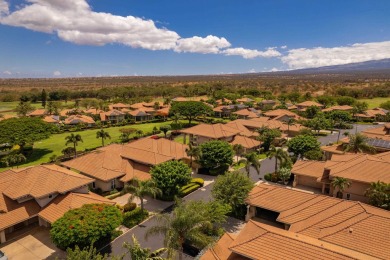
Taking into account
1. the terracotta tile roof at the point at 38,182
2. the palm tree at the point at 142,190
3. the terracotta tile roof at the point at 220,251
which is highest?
the terracotta tile roof at the point at 38,182

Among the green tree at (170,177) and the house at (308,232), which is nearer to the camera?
the house at (308,232)

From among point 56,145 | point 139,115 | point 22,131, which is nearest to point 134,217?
point 22,131

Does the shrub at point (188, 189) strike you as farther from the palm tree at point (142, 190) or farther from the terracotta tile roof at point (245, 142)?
the terracotta tile roof at point (245, 142)

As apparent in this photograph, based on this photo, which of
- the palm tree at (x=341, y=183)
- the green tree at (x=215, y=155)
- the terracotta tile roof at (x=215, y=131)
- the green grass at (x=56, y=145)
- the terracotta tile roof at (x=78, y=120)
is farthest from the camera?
the terracotta tile roof at (x=78, y=120)

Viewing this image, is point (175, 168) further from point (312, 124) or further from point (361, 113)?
point (361, 113)

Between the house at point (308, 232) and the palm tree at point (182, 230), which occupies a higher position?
the palm tree at point (182, 230)

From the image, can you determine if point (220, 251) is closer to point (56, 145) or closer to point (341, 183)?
A: point (341, 183)

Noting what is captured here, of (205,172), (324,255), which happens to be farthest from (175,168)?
(324,255)

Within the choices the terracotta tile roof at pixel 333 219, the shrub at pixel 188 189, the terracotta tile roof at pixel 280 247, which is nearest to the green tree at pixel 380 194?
the terracotta tile roof at pixel 333 219
